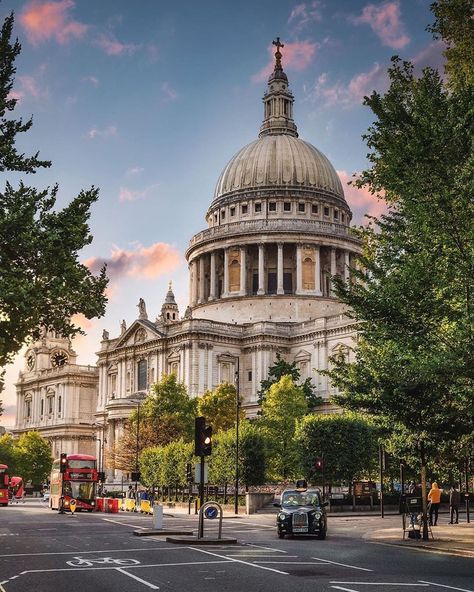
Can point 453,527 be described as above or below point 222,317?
below

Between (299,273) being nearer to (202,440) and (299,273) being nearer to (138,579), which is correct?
(202,440)

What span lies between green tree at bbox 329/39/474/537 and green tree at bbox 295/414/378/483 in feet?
109

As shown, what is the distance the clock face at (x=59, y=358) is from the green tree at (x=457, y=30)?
434ft

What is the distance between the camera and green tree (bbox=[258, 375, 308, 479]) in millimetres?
76688

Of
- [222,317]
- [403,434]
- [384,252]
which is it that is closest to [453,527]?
[403,434]

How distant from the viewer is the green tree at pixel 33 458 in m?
126

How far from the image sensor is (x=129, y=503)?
6625 cm

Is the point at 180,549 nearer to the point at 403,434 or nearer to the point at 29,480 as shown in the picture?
the point at 403,434

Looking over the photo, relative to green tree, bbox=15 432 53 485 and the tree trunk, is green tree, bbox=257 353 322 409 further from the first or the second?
the tree trunk

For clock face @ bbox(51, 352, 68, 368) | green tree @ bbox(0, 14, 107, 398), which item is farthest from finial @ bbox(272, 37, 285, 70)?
green tree @ bbox(0, 14, 107, 398)

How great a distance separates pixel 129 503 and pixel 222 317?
5454cm

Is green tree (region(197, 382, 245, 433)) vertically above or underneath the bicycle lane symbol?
above

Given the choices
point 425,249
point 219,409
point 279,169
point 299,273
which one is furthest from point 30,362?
point 425,249

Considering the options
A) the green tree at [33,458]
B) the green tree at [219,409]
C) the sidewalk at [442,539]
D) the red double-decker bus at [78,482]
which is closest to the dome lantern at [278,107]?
the green tree at [33,458]
